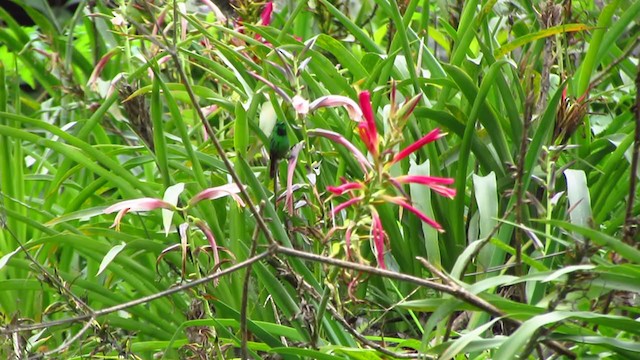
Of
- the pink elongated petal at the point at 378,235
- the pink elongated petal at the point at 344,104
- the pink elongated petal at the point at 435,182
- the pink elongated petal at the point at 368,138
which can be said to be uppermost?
the pink elongated petal at the point at 368,138

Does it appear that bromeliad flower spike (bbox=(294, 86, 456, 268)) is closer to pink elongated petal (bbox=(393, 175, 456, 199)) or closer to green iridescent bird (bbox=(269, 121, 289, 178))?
pink elongated petal (bbox=(393, 175, 456, 199))

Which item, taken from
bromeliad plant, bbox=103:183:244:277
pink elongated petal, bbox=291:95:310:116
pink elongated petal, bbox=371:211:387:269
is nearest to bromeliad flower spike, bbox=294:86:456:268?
pink elongated petal, bbox=371:211:387:269

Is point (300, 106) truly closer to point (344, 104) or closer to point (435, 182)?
point (344, 104)

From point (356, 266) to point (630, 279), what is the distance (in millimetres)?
443

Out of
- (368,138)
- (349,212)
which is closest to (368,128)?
(368,138)

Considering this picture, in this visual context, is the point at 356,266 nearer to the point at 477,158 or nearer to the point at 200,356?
the point at 200,356

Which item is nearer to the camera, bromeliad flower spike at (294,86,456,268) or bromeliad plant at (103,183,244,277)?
bromeliad flower spike at (294,86,456,268)

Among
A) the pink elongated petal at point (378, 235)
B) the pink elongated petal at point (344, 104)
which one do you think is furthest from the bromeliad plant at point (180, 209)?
the pink elongated petal at point (378, 235)

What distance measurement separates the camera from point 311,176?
165 cm

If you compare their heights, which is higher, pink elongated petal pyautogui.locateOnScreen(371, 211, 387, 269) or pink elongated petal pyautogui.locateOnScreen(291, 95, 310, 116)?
pink elongated petal pyautogui.locateOnScreen(291, 95, 310, 116)

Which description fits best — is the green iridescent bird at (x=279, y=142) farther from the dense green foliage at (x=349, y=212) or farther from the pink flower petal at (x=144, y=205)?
the pink flower petal at (x=144, y=205)

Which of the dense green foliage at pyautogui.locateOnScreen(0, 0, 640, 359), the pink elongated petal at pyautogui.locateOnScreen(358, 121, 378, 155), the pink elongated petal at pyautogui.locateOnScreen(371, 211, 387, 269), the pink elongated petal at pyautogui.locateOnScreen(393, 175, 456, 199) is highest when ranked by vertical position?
the pink elongated petal at pyautogui.locateOnScreen(358, 121, 378, 155)

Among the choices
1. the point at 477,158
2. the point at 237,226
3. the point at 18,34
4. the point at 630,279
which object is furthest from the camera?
the point at 18,34

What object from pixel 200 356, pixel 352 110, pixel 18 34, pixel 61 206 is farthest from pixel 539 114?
pixel 18 34
